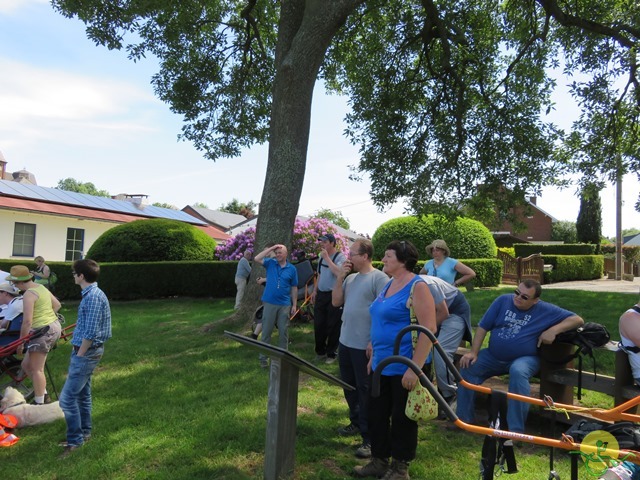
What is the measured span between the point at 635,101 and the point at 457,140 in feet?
14.6

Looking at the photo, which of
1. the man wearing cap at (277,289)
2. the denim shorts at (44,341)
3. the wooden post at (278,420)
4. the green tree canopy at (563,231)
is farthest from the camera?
the green tree canopy at (563,231)

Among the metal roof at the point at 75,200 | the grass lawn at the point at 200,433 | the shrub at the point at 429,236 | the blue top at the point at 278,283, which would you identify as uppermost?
Result: the metal roof at the point at 75,200

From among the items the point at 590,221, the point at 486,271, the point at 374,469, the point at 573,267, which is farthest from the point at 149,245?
A: the point at 590,221

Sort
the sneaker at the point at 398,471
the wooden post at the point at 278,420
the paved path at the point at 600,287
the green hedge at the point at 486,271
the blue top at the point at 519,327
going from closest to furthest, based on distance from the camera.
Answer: the wooden post at the point at 278,420, the sneaker at the point at 398,471, the blue top at the point at 519,327, the paved path at the point at 600,287, the green hedge at the point at 486,271

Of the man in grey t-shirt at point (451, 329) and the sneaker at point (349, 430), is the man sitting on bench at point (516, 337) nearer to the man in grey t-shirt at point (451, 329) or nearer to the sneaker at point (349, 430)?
the man in grey t-shirt at point (451, 329)

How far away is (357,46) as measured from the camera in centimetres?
1477

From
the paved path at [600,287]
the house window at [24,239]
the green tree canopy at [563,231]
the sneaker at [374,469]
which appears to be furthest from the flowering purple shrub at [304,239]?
the green tree canopy at [563,231]

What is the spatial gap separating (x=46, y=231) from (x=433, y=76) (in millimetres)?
20046

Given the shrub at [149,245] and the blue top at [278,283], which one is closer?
the blue top at [278,283]

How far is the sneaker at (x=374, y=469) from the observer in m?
3.74

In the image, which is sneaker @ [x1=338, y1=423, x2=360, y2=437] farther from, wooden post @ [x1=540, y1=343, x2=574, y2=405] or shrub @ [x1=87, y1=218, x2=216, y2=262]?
shrub @ [x1=87, y1=218, x2=216, y2=262]

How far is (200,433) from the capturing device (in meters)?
4.60

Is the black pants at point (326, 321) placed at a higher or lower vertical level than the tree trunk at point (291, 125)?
lower

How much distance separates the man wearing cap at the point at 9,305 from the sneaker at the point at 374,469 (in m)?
4.60
